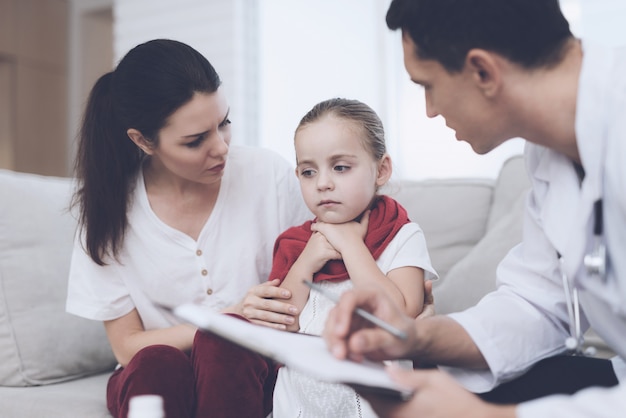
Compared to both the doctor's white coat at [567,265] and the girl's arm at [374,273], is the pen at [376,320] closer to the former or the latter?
the doctor's white coat at [567,265]

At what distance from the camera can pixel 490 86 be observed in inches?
34.7

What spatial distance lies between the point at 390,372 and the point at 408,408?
0.05 metres

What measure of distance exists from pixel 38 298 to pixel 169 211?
39 cm

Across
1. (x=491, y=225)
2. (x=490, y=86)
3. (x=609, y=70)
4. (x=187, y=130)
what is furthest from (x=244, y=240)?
(x=609, y=70)

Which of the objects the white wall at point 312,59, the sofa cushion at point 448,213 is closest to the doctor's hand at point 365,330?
the sofa cushion at point 448,213

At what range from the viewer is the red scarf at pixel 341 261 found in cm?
131

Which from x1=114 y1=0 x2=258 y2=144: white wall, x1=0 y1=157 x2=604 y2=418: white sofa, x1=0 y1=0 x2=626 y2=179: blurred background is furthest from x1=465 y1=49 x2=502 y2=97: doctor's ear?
x1=114 y1=0 x2=258 y2=144: white wall

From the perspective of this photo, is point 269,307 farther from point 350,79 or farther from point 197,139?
point 350,79

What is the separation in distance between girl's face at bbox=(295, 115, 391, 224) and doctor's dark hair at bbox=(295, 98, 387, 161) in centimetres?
1

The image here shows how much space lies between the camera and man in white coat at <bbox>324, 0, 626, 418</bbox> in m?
0.80

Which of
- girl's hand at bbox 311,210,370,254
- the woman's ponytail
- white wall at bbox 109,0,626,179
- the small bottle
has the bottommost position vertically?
the small bottle

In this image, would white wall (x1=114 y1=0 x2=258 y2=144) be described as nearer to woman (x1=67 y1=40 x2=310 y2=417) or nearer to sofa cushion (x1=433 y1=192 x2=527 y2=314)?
woman (x1=67 y1=40 x2=310 y2=417)

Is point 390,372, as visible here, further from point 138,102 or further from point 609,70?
point 138,102

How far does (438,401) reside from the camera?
2.53 ft
